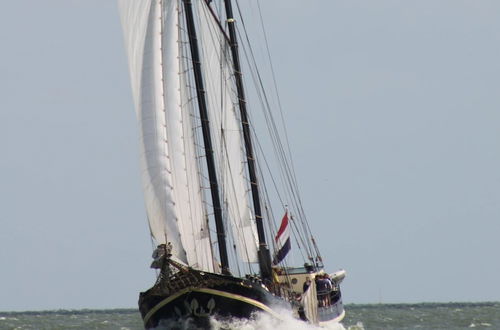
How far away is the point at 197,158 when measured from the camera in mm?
59406

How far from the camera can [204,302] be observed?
176 feet

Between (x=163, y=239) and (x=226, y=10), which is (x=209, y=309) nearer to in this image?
(x=163, y=239)

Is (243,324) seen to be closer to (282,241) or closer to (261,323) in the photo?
(261,323)

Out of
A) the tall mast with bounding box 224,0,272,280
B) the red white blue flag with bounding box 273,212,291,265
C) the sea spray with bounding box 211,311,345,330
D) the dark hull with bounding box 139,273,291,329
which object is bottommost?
the sea spray with bounding box 211,311,345,330

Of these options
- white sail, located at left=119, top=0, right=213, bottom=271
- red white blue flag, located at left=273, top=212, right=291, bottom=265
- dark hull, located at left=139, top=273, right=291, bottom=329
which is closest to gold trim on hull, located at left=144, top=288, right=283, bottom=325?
dark hull, located at left=139, top=273, right=291, bottom=329

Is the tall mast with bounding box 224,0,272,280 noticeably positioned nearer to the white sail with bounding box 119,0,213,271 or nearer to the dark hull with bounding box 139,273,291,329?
the white sail with bounding box 119,0,213,271

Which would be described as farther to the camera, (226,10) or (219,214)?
(226,10)

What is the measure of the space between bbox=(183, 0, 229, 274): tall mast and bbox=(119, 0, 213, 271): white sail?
1.72ft

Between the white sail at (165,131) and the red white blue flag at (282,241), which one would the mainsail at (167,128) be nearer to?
the white sail at (165,131)

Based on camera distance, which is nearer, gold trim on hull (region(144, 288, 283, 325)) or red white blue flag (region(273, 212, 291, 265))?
gold trim on hull (region(144, 288, 283, 325))

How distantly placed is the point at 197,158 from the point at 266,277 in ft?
23.5

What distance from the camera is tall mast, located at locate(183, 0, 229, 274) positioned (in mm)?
58219

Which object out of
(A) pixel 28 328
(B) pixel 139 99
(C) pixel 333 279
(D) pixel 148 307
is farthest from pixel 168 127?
(A) pixel 28 328

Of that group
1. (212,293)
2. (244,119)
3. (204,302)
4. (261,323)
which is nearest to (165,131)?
(212,293)
